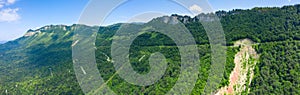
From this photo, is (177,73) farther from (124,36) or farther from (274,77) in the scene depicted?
(124,36)

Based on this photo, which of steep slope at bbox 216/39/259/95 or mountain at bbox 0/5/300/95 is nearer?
mountain at bbox 0/5/300/95

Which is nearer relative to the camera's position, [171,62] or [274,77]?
[274,77]

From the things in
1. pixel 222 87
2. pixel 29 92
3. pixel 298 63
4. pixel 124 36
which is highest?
pixel 124 36

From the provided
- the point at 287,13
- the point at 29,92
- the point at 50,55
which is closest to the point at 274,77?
the point at 287,13

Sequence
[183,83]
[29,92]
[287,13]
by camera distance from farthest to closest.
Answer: [29,92] < [287,13] < [183,83]

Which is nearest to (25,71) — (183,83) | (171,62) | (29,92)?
(29,92)

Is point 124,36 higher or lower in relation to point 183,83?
higher

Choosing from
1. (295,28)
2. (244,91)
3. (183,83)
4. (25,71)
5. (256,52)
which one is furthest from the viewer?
(25,71)

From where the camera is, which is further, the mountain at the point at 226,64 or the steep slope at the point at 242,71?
the steep slope at the point at 242,71

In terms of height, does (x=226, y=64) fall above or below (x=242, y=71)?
above
